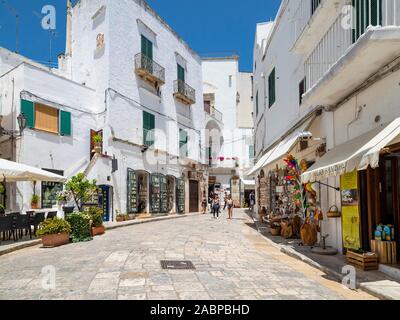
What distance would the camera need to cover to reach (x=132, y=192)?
21.3 m

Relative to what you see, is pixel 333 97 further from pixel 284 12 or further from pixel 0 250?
pixel 0 250

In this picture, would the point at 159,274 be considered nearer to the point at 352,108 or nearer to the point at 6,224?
the point at 352,108

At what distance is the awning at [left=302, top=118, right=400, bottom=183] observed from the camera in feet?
19.9

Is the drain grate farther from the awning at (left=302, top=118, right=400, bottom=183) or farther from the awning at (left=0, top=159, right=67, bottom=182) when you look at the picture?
the awning at (left=0, top=159, right=67, bottom=182)

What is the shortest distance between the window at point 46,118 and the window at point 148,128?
206 inches

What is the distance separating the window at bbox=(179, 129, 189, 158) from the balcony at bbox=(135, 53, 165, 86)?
475 cm

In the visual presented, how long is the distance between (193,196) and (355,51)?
23.5 m

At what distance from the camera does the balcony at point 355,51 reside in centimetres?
652

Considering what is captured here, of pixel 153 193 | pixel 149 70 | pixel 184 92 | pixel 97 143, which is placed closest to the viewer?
pixel 97 143

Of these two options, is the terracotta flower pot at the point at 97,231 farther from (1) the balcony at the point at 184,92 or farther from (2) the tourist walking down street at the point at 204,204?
(2) the tourist walking down street at the point at 204,204

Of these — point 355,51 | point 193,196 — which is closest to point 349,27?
point 355,51

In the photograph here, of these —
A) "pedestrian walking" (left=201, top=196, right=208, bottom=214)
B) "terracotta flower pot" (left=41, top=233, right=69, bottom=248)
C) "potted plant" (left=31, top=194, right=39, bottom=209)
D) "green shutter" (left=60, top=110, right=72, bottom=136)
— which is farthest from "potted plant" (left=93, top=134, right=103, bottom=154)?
"pedestrian walking" (left=201, top=196, right=208, bottom=214)

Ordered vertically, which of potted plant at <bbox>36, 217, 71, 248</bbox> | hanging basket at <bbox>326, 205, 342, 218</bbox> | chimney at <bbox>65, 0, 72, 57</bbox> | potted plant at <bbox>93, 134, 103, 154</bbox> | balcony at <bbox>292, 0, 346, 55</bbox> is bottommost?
potted plant at <bbox>36, 217, 71, 248</bbox>

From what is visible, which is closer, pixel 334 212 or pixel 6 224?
pixel 334 212
